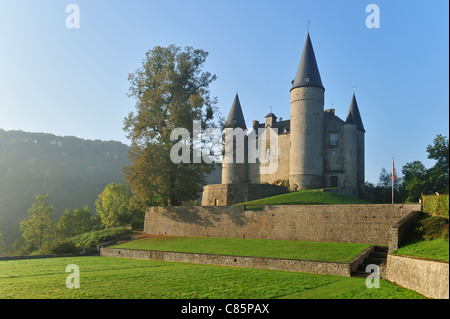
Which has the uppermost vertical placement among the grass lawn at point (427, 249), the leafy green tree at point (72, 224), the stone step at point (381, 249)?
the grass lawn at point (427, 249)

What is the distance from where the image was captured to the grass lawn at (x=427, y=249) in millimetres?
12578

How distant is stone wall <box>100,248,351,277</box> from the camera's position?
18.1 metres

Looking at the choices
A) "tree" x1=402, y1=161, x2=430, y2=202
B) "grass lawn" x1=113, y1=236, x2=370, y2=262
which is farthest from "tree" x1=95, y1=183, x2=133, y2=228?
"tree" x1=402, y1=161, x2=430, y2=202

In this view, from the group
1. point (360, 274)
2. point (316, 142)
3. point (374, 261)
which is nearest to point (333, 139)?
point (316, 142)

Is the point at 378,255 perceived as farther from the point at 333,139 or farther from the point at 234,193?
the point at 333,139

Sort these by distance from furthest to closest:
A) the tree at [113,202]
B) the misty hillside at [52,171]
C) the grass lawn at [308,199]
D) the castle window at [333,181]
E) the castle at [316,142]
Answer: the misty hillside at [52,171] → the tree at [113,202] → the castle window at [333,181] → the castle at [316,142] → the grass lawn at [308,199]

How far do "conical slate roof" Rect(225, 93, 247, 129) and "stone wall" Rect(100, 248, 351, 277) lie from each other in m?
27.7

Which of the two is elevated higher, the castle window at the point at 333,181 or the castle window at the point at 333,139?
the castle window at the point at 333,139

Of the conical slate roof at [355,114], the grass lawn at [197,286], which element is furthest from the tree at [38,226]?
the conical slate roof at [355,114]

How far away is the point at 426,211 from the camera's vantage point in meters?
20.0

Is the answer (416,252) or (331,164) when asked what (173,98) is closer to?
(331,164)

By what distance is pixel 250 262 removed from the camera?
2116cm

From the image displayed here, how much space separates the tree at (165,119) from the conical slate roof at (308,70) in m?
12.8

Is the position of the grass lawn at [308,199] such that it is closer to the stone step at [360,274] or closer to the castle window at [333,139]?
the castle window at [333,139]
